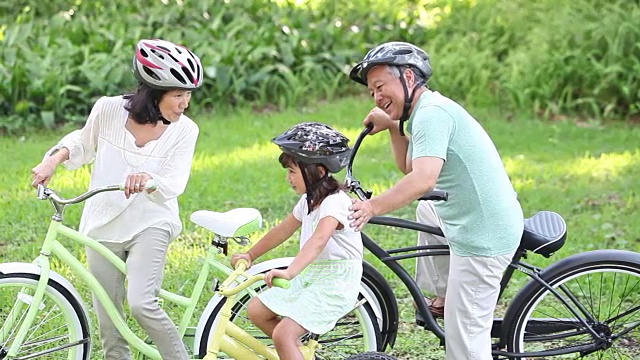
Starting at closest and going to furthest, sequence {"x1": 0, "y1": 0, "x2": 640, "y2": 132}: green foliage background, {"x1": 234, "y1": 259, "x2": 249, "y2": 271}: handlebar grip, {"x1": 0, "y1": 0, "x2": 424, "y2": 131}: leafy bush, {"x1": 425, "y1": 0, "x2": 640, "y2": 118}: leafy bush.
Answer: {"x1": 234, "y1": 259, "x2": 249, "y2": 271}: handlebar grip
{"x1": 0, "y1": 0, "x2": 424, "y2": 131}: leafy bush
{"x1": 0, "y1": 0, "x2": 640, "y2": 132}: green foliage background
{"x1": 425, "y1": 0, "x2": 640, "y2": 118}: leafy bush

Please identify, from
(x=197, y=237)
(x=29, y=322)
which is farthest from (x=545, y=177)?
(x=29, y=322)

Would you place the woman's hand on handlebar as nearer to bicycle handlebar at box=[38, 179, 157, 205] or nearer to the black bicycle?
bicycle handlebar at box=[38, 179, 157, 205]

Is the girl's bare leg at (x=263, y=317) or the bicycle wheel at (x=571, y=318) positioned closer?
the girl's bare leg at (x=263, y=317)

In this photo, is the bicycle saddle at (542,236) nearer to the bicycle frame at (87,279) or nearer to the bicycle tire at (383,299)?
the bicycle tire at (383,299)

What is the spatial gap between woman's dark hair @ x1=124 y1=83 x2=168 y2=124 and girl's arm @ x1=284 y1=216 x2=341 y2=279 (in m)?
0.83

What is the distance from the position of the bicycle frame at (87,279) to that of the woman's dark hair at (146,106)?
52 centimetres

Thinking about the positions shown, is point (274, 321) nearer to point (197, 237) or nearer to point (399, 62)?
point (399, 62)

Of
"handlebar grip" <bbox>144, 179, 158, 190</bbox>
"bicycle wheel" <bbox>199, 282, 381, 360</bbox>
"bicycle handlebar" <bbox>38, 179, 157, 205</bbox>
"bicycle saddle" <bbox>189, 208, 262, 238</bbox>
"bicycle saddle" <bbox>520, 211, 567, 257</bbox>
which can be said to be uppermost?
"handlebar grip" <bbox>144, 179, 158, 190</bbox>

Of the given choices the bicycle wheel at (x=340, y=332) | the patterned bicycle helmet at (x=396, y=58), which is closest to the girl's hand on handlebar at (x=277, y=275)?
the bicycle wheel at (x=340, y=332)

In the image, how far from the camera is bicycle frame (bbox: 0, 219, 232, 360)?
163 inches

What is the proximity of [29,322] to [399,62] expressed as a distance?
68.1 inches

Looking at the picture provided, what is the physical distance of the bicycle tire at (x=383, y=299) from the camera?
4.59 meters

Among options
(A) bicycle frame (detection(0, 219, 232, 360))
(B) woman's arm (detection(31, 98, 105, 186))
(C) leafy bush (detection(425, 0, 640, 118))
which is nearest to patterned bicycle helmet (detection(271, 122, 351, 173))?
(A) bicycle frame (detection(0, 219, 232, 360))

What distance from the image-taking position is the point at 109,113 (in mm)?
4363
